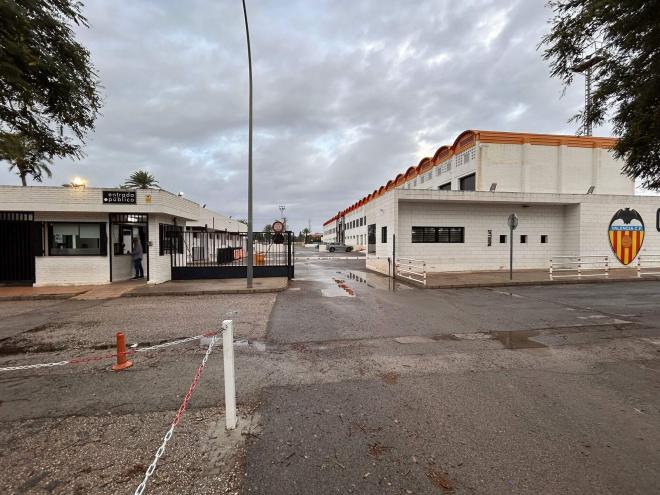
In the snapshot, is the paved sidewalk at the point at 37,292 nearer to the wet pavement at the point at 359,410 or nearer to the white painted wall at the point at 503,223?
the wet pavement at the point at 359,410

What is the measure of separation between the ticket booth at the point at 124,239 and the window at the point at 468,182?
68.0 feet

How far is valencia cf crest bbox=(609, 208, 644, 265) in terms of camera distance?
731 inches

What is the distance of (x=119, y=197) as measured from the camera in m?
13.0

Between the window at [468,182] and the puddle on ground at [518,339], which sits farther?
the window at [468,182]

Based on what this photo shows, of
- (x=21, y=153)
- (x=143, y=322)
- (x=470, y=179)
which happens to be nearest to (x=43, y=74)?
(x=21, y=153)

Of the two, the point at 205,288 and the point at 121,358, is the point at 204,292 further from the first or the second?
the point at 121,358

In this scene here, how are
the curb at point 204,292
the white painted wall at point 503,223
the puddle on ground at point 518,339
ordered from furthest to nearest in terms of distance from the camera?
the white painted wall at point 503,223 < the curb at point 204,292 < the puddle on ground at point 518,339

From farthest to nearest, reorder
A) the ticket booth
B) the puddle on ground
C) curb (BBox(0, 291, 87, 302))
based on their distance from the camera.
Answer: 1. the ticket booth
2. curb (BBox(0, 291, 87, 302))
3. the puddle on ground

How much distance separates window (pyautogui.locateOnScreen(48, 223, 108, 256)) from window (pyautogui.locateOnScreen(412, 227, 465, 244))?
14702 mm

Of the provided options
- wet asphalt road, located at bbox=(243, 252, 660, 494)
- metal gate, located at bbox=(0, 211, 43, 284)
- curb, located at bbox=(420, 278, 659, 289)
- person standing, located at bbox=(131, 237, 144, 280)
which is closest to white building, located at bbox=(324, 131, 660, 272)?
curb, located at bbox=(420, 278, 659, 289)

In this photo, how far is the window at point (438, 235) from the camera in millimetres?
17375

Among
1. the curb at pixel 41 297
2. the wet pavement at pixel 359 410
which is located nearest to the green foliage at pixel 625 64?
the wet pavement at pixel 359 410

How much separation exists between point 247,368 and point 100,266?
39.7 feet

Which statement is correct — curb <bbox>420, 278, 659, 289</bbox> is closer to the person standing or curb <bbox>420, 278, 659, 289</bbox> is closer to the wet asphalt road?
the wet asphalt road
